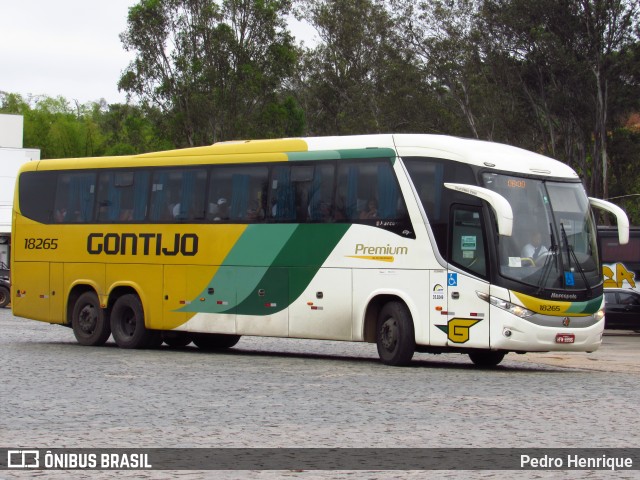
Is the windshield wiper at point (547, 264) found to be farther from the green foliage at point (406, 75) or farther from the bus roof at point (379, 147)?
the green foliage at point (406, 75)

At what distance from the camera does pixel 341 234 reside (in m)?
21.2

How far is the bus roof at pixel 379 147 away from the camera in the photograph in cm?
1988

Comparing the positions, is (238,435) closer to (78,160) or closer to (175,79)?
(78,160)

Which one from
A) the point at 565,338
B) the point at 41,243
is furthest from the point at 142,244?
the point at 565,338

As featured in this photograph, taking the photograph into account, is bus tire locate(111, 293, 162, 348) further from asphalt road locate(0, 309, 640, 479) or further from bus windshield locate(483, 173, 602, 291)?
bus windshield locate(483, 173, 602, 291)

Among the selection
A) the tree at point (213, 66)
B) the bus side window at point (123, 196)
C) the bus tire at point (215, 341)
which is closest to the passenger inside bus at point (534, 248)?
the bus tire at point (215, 341)

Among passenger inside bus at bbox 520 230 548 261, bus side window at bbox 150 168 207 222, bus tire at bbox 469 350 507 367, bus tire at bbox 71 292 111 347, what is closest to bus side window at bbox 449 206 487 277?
passenger inside bus at bbox 520 230 548 261

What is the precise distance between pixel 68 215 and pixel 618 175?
4210 cm

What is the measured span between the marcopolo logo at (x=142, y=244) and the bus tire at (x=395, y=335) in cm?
444

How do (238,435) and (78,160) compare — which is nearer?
(238,435)

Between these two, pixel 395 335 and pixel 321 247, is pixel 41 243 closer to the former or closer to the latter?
pixel 321 247

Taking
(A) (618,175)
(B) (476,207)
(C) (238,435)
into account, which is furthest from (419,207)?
(A) (618,175)

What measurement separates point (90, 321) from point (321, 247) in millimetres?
5960

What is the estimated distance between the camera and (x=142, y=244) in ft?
79.6
